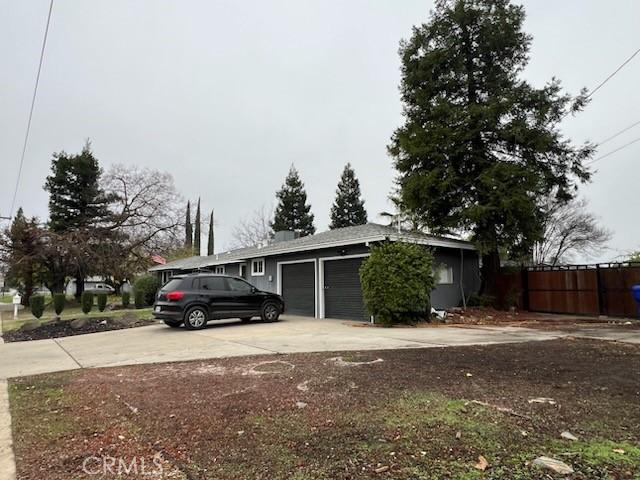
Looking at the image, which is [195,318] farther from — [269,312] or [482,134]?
[482,134]

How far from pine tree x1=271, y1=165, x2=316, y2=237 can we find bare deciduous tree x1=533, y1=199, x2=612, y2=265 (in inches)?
977

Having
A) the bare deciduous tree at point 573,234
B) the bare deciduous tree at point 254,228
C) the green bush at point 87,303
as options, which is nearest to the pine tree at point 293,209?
the bare deciduous tree at point 254,228

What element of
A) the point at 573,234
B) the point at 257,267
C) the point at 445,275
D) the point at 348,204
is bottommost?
the point at 445,275

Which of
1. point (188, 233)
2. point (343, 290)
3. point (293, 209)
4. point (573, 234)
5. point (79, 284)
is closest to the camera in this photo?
point (343, 290)

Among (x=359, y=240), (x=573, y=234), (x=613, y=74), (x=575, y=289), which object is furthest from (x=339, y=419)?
(x=573, y=234)

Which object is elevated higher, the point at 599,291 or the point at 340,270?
the point at 340,270

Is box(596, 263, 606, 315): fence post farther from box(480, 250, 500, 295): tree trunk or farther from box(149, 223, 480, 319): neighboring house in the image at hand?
box(149, 223, 480, 319): neighboring house

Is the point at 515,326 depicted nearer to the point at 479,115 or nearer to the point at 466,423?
the point at 479,115

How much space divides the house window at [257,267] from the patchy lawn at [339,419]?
13027 mm

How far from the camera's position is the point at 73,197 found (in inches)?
1426

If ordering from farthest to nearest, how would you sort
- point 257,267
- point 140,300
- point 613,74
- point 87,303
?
point 140,300
point 87,303
point 257,267
point 613,74

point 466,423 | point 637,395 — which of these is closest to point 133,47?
point 466,423

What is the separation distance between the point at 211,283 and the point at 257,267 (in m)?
7.01

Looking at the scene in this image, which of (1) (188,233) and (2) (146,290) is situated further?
(1) (188,233)
